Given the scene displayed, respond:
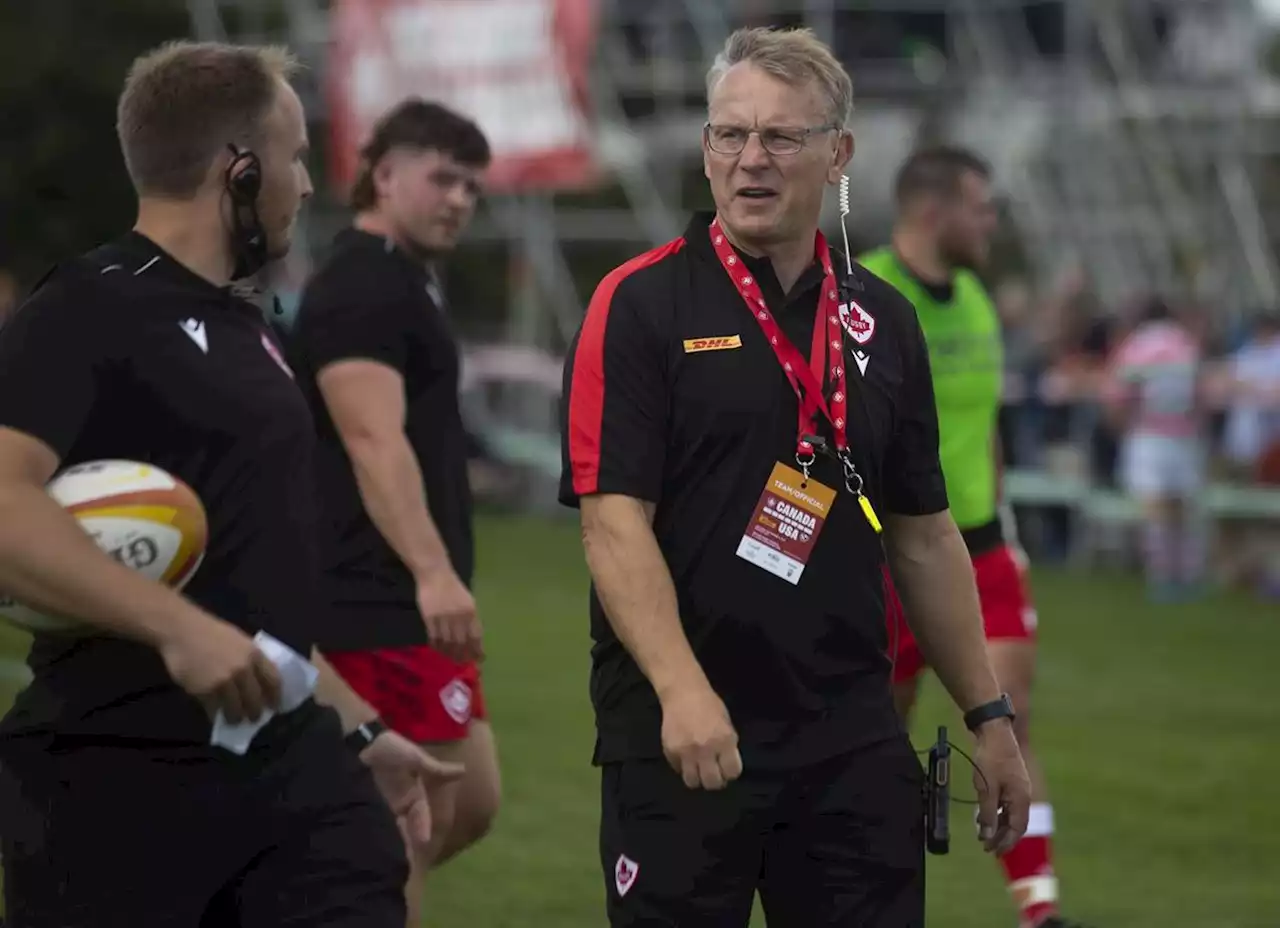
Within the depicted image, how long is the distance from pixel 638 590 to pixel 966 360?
12.3ft

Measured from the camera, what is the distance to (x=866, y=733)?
4227 mm

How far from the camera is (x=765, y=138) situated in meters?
4.17

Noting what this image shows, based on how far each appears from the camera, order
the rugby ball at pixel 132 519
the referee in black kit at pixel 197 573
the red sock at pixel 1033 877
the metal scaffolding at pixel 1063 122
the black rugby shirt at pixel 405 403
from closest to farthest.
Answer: the rugby ball at pixel 132 519
the referee in black kit at pixel 197 573
the black rugby shirt at pixel 405 403
the red sock at pixel 1033 877
the metal scaffolding at pixel 1063 122

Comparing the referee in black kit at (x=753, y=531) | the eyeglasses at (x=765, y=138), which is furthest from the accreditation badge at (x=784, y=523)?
the eyeglasses at (x=765, y=138)

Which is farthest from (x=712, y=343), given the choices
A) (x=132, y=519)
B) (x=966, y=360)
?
(x=966, y=360)

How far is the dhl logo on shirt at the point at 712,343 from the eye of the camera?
413 cm

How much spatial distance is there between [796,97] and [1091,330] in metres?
16.1

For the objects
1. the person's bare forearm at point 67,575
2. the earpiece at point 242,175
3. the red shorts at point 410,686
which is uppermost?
the earpiece at point 242,175

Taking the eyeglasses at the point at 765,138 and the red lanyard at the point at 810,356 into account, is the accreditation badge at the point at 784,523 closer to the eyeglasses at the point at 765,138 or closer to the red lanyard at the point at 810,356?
the red lanyard at the point at 810,356

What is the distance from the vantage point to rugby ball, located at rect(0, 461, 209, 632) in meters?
3.63

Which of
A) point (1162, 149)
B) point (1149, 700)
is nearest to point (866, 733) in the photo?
point (1149, 700)

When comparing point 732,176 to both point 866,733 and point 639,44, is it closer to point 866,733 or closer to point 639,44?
point 866,733

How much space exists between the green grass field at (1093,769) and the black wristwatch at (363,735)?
286cm

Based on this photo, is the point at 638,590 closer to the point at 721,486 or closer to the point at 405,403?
the point at 721,486
